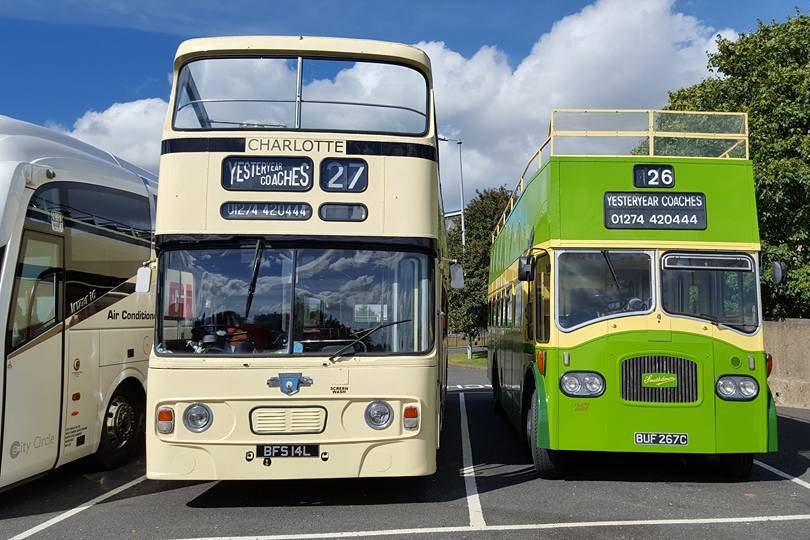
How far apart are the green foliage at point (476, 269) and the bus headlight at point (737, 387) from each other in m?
29.2

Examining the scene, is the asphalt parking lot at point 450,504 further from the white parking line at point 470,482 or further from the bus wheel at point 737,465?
the bus wheel at point 737,465

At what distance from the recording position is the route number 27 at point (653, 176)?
769 cm

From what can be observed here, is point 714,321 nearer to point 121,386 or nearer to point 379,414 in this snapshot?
point 379,414

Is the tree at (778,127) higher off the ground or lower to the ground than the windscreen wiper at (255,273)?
higher

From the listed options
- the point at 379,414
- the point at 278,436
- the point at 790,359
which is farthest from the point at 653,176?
the point at 790,359

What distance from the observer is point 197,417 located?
624 centimetres

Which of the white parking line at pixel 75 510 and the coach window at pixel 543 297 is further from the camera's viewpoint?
the coach window at pixel 543 297

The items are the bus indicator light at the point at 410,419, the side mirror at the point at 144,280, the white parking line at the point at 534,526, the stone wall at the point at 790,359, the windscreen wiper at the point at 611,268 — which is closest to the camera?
the white parking line at the point at 534,526

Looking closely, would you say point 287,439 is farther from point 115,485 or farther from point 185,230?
point 115,485

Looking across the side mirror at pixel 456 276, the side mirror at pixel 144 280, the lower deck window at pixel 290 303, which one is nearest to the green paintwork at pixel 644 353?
the side mirror at pixel 456 276

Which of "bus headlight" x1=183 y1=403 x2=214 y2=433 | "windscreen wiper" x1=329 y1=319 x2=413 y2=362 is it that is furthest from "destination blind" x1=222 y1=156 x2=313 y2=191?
"bus headlight" x1=183 y1=403 x2=214 y2=433

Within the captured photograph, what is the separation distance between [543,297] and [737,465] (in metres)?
2.73

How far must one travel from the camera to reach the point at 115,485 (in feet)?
26.3

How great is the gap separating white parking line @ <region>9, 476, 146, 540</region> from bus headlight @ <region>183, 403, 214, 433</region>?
1.54 metres
